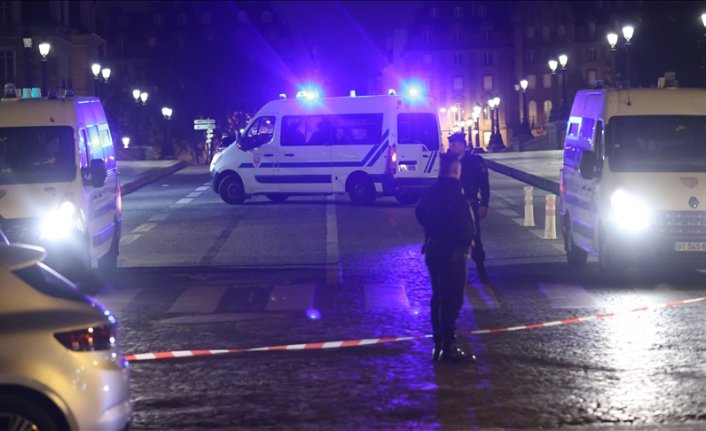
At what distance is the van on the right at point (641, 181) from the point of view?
612 inches

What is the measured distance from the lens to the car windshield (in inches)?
254

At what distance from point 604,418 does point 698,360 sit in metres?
2.37

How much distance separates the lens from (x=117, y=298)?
14758 mm

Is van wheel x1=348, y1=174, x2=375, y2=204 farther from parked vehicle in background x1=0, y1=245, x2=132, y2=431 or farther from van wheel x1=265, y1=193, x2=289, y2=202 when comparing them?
parked vehicle in background x1=0, y1=245, x2=132, y2=431

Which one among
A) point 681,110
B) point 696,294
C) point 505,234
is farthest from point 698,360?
point 505,234

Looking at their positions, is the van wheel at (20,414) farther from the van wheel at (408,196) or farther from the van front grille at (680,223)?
the van wheel at (408,196)

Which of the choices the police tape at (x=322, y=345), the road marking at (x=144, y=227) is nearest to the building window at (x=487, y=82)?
the road marking at (x=144, y=227)

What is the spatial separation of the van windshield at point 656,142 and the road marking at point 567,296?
1.93 metres

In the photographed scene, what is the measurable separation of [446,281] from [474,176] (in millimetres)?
5660

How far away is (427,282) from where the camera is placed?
15820 millimetres

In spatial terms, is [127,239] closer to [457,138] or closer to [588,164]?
[457,138]

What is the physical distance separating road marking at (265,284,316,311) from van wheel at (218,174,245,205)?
53.1 feet

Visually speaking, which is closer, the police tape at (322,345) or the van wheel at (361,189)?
the police tape at (322,345)

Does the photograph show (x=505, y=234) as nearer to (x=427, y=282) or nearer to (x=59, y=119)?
(x=427, y=282)
